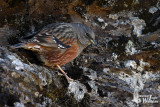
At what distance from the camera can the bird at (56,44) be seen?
13.0ft

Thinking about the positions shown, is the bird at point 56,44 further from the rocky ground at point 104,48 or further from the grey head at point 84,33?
the rocky ground at point 104,48

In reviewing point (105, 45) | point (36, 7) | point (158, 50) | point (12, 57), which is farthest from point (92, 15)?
point (12, 57)

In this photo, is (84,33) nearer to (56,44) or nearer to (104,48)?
(104,48)

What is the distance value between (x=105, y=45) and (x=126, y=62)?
2.30ft

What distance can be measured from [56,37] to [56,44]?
197 mm

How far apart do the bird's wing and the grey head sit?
0.20 meters

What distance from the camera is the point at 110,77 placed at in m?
4.65

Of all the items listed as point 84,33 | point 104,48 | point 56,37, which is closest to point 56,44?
point 56,37

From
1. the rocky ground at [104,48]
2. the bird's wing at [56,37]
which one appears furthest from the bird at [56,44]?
the rocky ground at [104,48]

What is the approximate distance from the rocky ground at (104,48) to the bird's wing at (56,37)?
435mm

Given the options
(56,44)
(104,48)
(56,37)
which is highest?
(56,37)

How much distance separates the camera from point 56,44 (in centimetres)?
413

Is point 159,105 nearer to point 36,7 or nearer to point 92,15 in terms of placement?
point 92,15

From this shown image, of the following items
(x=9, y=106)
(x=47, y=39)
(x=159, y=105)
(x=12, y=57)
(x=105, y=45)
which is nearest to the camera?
(x=9, y=106)
